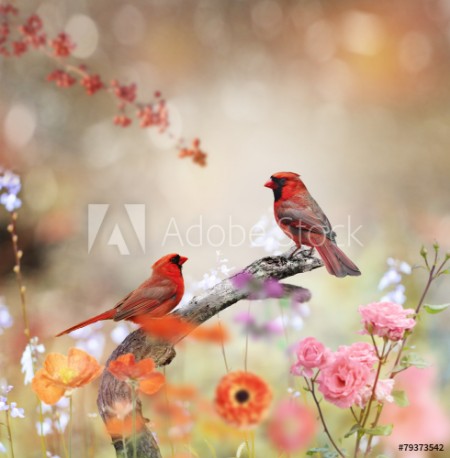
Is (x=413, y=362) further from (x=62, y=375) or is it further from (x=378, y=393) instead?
(x=62, y=375)

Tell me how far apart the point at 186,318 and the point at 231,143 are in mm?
458

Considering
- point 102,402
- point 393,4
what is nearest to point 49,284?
point 102,402

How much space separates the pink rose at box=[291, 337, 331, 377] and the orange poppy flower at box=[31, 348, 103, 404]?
1.45 ft

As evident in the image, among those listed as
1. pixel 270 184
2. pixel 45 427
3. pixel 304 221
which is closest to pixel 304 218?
pixel 304 221

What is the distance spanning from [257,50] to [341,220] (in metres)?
0.48

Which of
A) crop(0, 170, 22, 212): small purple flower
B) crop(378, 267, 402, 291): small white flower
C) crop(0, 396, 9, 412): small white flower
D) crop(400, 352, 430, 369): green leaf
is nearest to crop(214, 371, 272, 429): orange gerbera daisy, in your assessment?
crop(400, 352, 430, 369): green leaf

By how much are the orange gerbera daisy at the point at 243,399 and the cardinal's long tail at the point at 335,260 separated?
0.32 meters

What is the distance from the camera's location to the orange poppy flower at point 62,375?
1322mm

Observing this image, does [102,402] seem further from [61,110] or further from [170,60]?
[170,60]

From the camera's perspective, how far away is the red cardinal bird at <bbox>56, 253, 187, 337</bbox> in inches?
56.2

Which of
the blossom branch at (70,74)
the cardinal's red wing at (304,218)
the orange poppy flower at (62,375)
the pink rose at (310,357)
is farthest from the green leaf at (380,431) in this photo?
the blossom branch at (70,74)

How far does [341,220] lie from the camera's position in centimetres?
153

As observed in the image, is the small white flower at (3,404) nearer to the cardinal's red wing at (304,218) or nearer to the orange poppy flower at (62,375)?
the orange poppy flower at (62,375)

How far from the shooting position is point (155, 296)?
1.44 m
